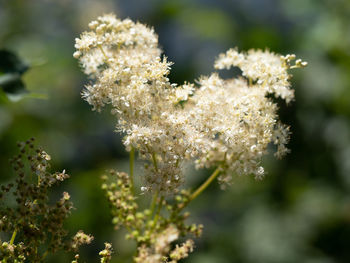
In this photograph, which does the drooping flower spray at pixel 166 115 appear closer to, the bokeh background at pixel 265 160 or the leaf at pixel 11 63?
the leaf at pixel 11 63

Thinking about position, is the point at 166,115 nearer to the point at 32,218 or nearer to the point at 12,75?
the point at 32,218

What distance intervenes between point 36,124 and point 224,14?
2805mm

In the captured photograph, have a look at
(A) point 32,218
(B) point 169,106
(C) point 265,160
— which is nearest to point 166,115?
(B) point 169,106

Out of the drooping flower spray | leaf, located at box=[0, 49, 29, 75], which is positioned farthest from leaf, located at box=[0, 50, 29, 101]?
the drooping flower spray

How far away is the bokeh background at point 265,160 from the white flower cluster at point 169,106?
8.06 feet

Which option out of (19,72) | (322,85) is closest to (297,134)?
(322,85)

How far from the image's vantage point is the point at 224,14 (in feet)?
19.7

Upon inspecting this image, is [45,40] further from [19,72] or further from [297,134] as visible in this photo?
[19,72]

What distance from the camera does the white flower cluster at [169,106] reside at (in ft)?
5.99

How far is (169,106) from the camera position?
6.15 feet

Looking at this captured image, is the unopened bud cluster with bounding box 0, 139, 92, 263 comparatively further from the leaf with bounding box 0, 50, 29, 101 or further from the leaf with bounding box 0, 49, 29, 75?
the leaf with bounding box 0, 49, 29, 75

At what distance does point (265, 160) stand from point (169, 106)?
330 centimetres

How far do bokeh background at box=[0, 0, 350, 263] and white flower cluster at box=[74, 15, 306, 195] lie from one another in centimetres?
246

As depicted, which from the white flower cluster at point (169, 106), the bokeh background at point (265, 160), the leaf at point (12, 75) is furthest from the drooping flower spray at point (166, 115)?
the bokeh background at point (265, 160)
